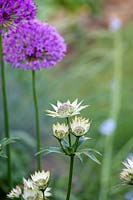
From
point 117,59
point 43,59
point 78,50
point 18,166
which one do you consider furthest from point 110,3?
point 43,59

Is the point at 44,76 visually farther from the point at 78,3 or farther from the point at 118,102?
the point at 78,3

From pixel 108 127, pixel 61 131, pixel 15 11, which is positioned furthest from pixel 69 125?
pixel 108 127

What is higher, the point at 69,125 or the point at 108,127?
the point at 69,125

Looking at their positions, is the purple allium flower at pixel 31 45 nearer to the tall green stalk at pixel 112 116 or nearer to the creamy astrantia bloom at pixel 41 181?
the creamy astrantia bloom at pixel 41 181

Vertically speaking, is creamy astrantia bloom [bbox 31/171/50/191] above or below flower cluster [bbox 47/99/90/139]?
below

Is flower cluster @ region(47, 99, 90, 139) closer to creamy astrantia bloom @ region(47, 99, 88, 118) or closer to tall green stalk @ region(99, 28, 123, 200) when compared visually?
creamy astrantia bloom @ region(47, 99, 88, 118)

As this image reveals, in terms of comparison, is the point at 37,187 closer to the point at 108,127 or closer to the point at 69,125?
the point at 69,125

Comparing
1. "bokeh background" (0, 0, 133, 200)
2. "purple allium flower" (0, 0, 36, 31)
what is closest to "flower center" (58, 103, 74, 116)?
"purple allium flower" (0, 0, 36, 31)
